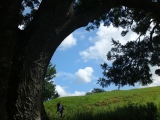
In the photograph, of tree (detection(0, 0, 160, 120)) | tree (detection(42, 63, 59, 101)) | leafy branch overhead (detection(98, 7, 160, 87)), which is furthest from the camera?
tree (detection(42, 63, 59, 101))

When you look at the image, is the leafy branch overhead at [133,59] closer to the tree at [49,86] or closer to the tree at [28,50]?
the tree at [28,50]

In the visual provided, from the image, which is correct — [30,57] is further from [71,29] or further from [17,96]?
[71,29]

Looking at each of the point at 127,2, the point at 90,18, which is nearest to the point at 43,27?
the point at 90,18

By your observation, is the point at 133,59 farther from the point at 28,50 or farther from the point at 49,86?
the point at 49,86

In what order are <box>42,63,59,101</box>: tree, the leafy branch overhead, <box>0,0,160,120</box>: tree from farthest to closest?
<box>42,63,59,101</box>: tree, the leafy branch overhead, <box>0,0,160,120</box>: tree

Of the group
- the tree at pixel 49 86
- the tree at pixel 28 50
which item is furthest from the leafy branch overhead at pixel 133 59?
the tree at pixel 49 86

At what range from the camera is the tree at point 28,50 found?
5848 millimetres

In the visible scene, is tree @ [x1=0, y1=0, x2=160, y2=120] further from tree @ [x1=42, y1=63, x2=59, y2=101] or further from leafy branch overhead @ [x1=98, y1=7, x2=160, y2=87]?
tree @ [x1=42, y1=63, x2=59, y2=101]

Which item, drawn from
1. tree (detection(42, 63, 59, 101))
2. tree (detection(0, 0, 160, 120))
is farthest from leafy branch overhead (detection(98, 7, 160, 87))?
tree (detection(42, 63, 59, 101))

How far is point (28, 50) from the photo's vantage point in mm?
6641

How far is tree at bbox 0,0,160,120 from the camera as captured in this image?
5.85m

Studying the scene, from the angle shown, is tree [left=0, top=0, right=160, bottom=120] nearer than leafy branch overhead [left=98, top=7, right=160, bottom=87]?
Yes

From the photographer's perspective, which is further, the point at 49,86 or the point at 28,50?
the point at 49,86

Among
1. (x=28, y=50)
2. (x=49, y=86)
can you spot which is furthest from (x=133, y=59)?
(x=49, y=86)
